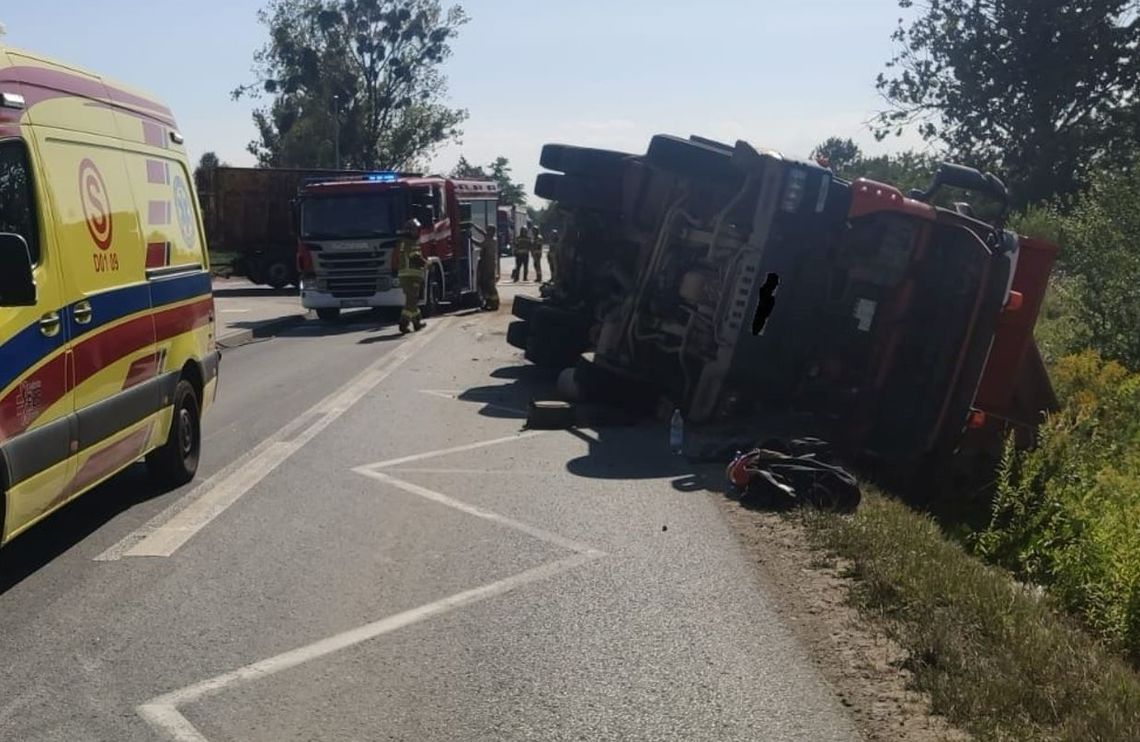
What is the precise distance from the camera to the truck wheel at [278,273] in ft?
127

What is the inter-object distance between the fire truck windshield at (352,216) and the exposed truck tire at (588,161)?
35.6ft

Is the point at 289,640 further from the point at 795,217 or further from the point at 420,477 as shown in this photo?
the point at 795,217

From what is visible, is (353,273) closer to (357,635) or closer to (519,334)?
(519,334)

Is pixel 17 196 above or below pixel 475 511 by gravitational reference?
above

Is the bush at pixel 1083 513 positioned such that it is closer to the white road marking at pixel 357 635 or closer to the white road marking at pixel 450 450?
the white road marking at pixel 357 635

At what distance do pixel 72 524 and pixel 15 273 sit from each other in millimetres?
2659

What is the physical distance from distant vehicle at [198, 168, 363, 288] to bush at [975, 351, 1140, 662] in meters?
28.4

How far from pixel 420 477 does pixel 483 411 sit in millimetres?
3877

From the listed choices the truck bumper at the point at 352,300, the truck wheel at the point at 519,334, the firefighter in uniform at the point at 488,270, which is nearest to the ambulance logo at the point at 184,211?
the truck wheel at the point at 519,334

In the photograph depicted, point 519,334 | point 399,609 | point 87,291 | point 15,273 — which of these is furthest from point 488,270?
point 15,273

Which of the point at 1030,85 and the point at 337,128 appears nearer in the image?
the point at 1030,85

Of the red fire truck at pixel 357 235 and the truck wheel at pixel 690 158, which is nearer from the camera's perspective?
the truck wheel at pixel 690 158

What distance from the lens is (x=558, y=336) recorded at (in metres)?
16.1

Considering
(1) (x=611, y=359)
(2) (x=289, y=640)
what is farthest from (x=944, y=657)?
(1) (x=611, y=359)
